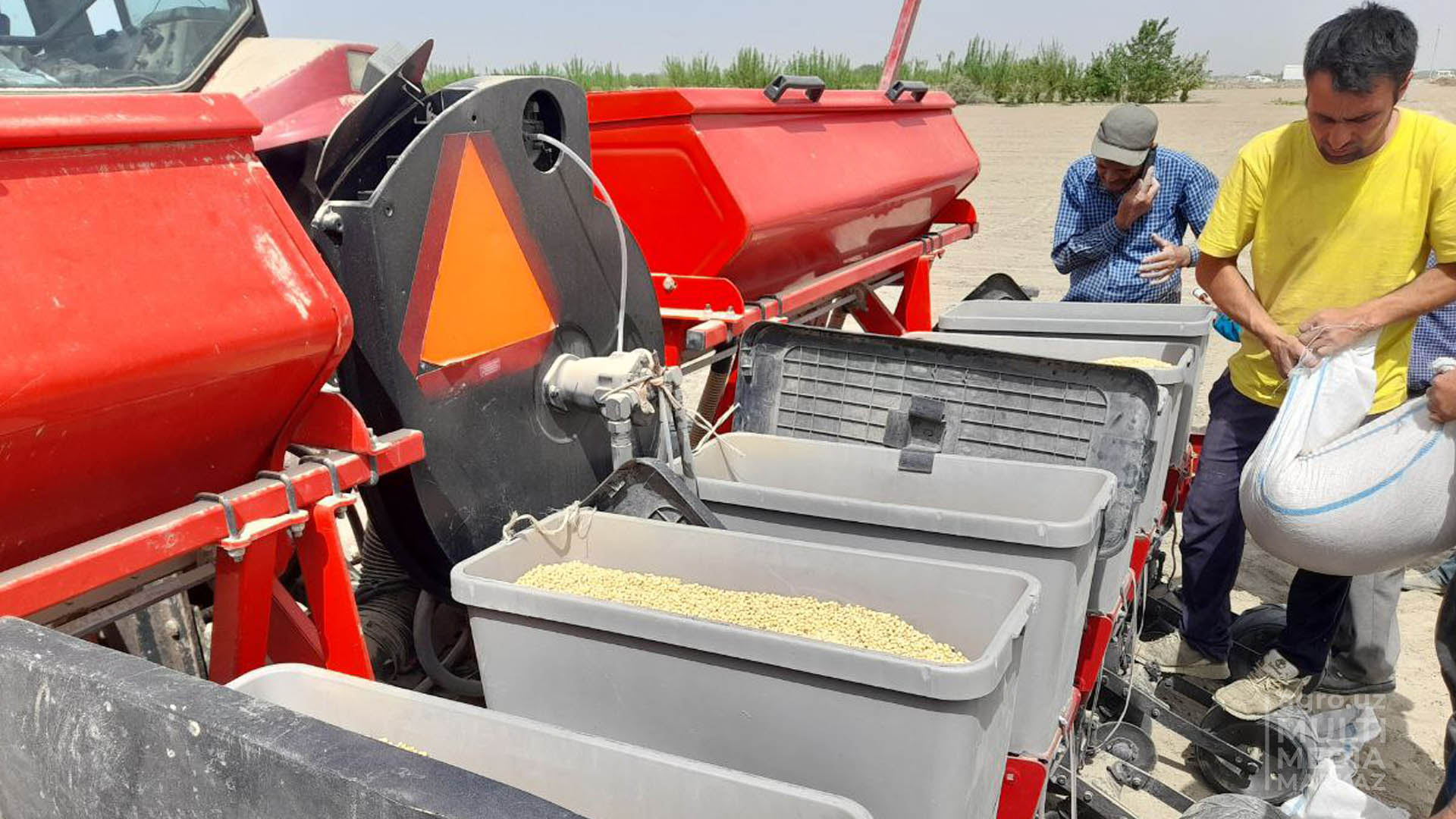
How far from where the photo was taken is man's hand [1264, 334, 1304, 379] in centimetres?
260

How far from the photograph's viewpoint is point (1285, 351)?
8.63 feet

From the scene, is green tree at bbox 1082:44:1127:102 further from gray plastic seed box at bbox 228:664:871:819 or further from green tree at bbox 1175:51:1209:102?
gray plastic seed box at bbox 228:664:871:819

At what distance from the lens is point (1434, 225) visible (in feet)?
8.17

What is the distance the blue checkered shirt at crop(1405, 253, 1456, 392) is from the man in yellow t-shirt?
52 cm

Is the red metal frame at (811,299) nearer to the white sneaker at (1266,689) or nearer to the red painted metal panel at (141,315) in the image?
the red painted metal panel at (141,315)

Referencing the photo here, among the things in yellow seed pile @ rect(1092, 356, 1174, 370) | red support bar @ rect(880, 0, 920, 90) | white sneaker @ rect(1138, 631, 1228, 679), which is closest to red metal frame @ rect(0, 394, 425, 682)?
yellow seed pile @ rect(1092, 356, 1174, 370)

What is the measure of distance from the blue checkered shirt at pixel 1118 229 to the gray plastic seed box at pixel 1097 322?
1.29 feet

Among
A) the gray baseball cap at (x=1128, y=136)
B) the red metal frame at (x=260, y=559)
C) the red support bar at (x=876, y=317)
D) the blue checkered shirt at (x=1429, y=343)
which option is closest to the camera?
the red metal frame at (x=260, y=559)

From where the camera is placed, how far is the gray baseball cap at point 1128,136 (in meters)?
3.62

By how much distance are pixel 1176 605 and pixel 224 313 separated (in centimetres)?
299

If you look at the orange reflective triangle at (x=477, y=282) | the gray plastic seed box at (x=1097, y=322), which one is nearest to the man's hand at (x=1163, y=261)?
the gray plastic seed box at (x=1097, y=322)

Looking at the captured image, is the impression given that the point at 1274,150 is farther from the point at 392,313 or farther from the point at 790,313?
the point at 392,313

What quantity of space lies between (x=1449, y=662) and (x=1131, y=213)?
227 centimetres

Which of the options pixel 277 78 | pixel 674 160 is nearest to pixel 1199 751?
pixel 674 160
